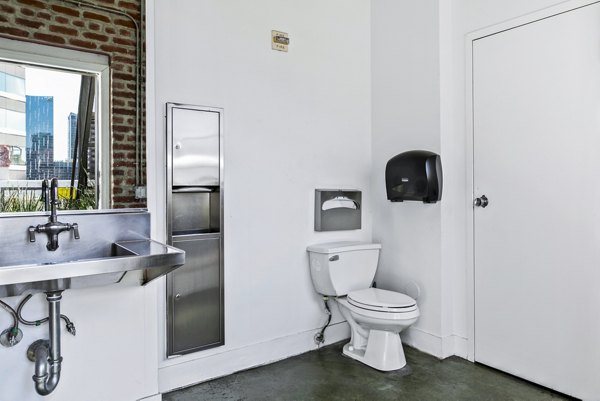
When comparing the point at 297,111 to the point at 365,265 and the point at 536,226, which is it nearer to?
the point at 365,265

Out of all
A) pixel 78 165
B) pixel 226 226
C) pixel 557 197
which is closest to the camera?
pixel 78 165

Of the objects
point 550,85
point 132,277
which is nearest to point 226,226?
point 132,277

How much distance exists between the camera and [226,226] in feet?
8.52

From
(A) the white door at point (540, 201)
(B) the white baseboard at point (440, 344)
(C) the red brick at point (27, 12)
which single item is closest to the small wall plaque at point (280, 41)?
(A) the white door at point (540, 201)

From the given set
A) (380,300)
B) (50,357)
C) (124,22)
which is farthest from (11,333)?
(380,300)

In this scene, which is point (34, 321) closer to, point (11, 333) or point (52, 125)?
point (11, 333)

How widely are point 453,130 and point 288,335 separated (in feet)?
6.10

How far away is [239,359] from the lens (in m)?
2.64

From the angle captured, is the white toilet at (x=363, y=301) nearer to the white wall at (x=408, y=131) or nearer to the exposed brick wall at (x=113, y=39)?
the white wall at (x=408, y=131)

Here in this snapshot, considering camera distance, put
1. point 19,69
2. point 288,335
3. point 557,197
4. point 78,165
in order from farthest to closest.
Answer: point 288,335, point 557,197, point 78,165, point 19,69

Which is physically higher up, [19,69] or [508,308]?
[19,69]

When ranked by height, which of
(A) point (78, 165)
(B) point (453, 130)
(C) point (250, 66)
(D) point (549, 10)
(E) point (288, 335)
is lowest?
(E) point (288, 335)

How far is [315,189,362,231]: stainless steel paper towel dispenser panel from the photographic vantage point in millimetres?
3020

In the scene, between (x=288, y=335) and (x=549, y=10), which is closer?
(x=549, y=10)
